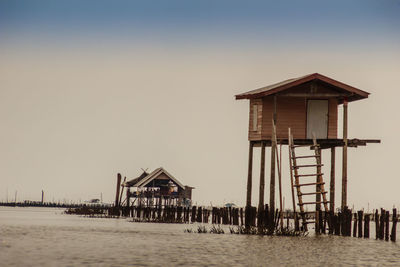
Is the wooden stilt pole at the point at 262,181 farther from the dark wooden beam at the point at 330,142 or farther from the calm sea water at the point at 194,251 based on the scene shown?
the calm sea water at the point at 194,251

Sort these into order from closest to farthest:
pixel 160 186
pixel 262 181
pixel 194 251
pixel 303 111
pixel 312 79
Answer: pixel 194 251
pixel 312 79
pixel 262 181
pixel 303 111
pixel 160 186

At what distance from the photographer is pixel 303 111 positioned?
1238 inches

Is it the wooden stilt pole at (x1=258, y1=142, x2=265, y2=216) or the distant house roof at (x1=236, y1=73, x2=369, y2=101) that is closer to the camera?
the distant house roof at (x1=236, y1=73, x2=369, y2=101)

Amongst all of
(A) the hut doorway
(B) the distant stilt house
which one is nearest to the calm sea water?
(A) the hut doorway

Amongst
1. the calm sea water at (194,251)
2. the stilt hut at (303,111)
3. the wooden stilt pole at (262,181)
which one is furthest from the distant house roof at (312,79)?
the calm sea water at (194,251)

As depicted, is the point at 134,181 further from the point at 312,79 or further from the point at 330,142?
the point at 312,79

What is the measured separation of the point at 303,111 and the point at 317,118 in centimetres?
71

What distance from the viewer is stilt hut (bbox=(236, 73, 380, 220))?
30.7m

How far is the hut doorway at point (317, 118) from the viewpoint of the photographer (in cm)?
3133

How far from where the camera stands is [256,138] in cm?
3158

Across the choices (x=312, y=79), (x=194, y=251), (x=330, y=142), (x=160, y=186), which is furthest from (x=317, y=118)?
(x=160, y=186)

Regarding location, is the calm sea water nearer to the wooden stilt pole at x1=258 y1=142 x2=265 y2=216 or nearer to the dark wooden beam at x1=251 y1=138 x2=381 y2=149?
the wooden stilt pole at x1=258 y1=142 x2=265 y2=216

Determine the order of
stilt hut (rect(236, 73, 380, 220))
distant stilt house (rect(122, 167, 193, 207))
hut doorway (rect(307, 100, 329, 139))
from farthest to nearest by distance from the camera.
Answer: distant stilt house (rect(122, 167, 193, 207)), hut doorway (rect(307, 100, 329, 139)), stilt hut (rect(236, 73, 380, 220))

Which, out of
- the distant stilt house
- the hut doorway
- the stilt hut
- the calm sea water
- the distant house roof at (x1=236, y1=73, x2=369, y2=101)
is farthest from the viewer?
Result: the distant stilt house
